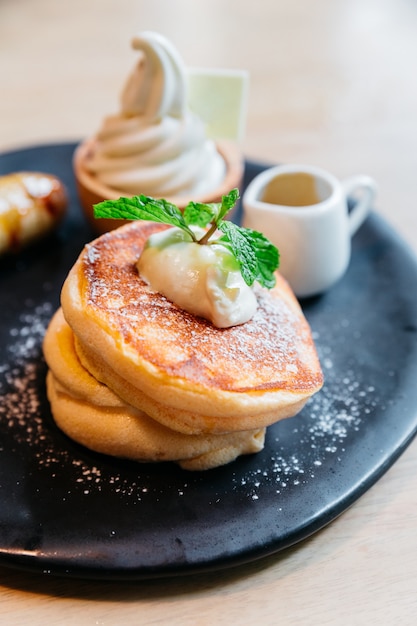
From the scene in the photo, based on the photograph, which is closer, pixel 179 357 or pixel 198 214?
pixel 179 357

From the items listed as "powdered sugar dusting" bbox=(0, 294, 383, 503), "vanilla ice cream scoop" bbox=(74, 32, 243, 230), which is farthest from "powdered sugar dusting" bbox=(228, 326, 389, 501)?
"vanilla ice cream scoop" bbox=(74, 32, 243, 230)

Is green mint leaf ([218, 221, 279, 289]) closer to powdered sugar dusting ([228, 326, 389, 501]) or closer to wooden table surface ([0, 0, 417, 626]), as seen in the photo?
powdered sugar dusting ([228, 326, 389, 501])

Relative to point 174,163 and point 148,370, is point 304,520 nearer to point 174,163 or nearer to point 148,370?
point 148,370

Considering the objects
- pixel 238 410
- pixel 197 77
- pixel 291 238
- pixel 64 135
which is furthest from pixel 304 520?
pixel 64 135

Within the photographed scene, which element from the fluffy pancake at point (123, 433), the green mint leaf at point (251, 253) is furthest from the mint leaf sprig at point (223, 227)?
the fluffy pancake at point (123, 433)

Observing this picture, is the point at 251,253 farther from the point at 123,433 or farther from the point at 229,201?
the point at 123,433

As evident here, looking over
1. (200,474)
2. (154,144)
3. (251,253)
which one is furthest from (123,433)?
(154,144)
